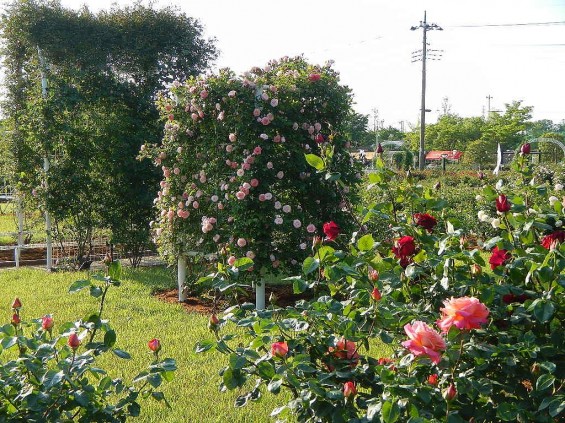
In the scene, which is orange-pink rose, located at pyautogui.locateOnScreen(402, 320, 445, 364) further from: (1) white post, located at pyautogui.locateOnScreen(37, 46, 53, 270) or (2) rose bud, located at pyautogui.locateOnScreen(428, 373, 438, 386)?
(1) white post, located at pyautogui.locateOnScreen(37, 46, 53, 270)

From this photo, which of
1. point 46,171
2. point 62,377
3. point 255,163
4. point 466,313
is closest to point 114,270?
point 62,377

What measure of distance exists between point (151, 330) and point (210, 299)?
1231 mm

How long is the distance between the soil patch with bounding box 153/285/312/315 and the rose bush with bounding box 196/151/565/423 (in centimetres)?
350

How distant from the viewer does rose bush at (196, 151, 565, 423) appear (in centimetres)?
153

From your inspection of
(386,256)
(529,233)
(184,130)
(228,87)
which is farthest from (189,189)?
(529,233)

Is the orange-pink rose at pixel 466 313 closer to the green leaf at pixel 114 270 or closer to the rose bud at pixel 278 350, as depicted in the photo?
the rose bud at pixel 278 350

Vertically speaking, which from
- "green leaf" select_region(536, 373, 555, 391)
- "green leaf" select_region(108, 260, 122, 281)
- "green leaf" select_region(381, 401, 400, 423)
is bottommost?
"green leaf" select_region(381, 401, 400, 423)

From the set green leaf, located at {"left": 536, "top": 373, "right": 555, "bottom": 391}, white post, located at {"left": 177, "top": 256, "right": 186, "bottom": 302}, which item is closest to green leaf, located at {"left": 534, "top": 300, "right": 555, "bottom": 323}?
green leaf, located at {"left": 536, "top": 373, "right": 555, "bottom": 391}

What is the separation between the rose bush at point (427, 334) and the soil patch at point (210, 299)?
138 inches

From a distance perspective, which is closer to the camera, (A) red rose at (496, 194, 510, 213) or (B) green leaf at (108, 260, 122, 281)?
(B) green leaf at (108, 260, 122, 281)

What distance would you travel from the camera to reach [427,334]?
4.69 feet

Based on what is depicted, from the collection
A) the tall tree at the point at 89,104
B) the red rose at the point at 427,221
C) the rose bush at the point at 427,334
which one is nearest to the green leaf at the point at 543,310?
the rose bush at the point at 427,334

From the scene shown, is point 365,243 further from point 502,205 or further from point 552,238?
point 552,238

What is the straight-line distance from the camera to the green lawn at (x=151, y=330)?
3064 mm
